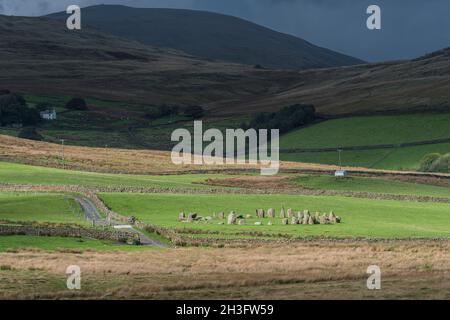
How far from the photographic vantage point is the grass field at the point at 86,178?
9600 centimetres

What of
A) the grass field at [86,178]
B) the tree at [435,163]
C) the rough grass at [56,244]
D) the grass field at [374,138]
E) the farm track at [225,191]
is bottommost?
the rough grass at [56,244]

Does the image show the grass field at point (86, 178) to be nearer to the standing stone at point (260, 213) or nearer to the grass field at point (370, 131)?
the standing stone at point (260, 213)

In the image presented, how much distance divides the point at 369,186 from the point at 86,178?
93.1ft

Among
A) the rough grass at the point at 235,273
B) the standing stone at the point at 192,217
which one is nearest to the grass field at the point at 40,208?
the standing stone at the point at 192,217

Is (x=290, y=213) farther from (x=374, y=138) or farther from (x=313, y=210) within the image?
(x=374, y=138)

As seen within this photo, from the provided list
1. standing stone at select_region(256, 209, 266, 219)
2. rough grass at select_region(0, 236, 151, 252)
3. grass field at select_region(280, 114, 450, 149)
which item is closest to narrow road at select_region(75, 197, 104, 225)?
rough grass at select_region(0, 236, 151, 252)

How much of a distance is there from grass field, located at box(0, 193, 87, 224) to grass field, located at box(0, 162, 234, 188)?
12.2m

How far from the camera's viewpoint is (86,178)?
101m

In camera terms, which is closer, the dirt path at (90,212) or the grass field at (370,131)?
the dirt path at (90,212)

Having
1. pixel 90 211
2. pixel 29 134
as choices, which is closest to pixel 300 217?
pixel 90 211

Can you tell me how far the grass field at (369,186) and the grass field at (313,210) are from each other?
9114 mm
